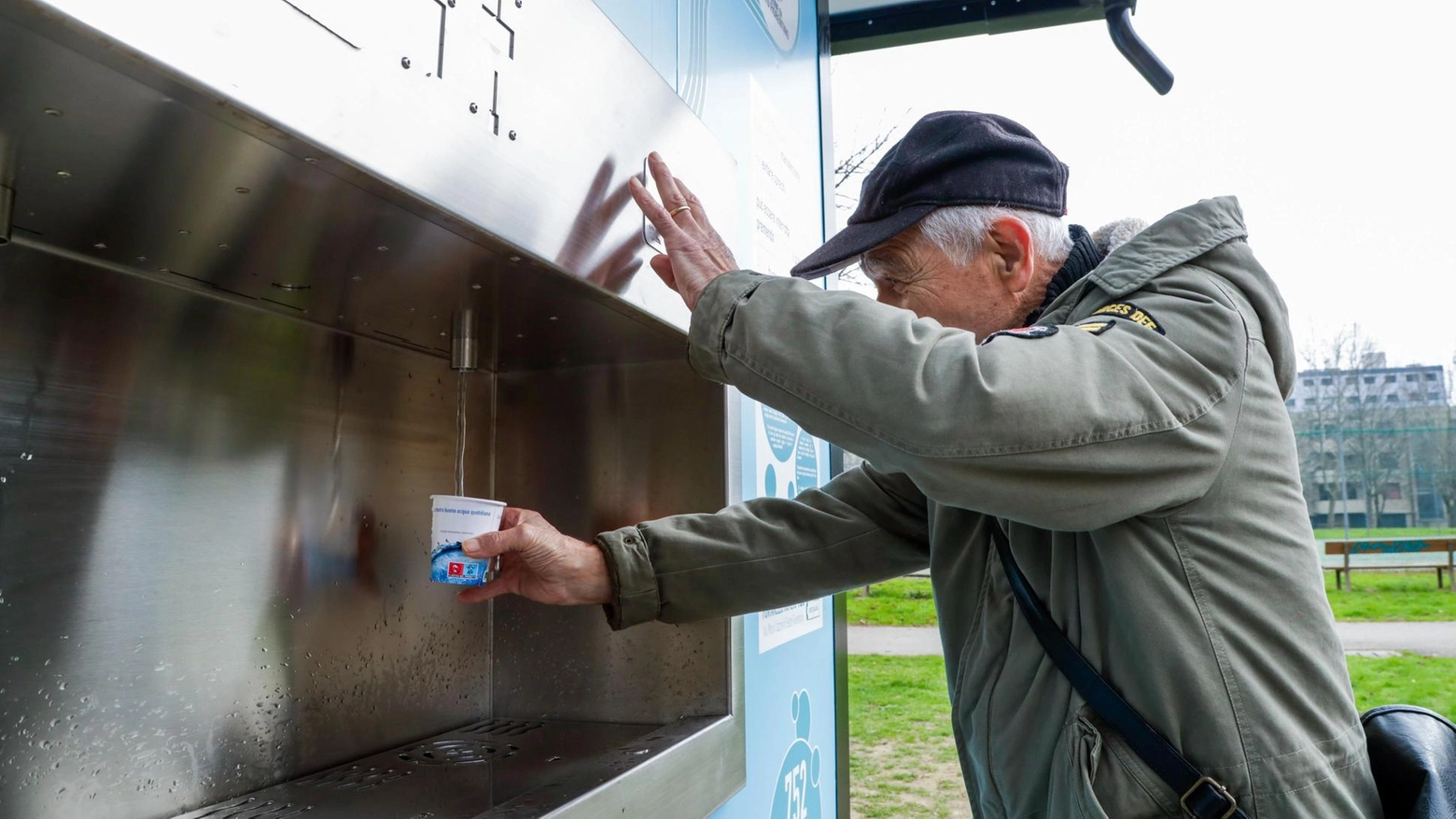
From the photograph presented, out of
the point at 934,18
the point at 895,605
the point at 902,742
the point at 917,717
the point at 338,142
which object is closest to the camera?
the point at 338,142

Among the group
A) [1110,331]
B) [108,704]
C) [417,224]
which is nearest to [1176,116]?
[1110,331]

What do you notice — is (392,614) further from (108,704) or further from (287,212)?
(287,212)

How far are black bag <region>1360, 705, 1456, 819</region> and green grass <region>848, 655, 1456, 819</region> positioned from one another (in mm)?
3502

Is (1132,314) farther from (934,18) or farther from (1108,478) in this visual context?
(934,18)

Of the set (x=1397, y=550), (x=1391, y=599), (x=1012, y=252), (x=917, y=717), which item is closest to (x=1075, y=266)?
(x=1012, y=252)

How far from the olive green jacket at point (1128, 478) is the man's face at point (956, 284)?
149 millimetres

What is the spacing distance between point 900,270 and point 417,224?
649 millimetres

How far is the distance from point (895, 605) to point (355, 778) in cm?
865

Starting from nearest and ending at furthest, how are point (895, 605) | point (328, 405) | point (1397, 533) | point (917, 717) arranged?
point (328, 405) < point (1397, 533) < point (917, 717) < point (895, 605)

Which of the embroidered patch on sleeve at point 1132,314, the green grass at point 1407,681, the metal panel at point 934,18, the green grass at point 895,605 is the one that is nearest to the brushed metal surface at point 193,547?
the embroidered patch on sleeve at point 1132,314

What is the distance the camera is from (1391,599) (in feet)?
19.0

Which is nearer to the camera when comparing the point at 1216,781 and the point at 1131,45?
the point at 1216,781

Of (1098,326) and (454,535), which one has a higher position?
(1098,326)

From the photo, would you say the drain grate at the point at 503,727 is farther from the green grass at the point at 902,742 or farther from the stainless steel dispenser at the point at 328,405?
the green grass at the point at 902,742
